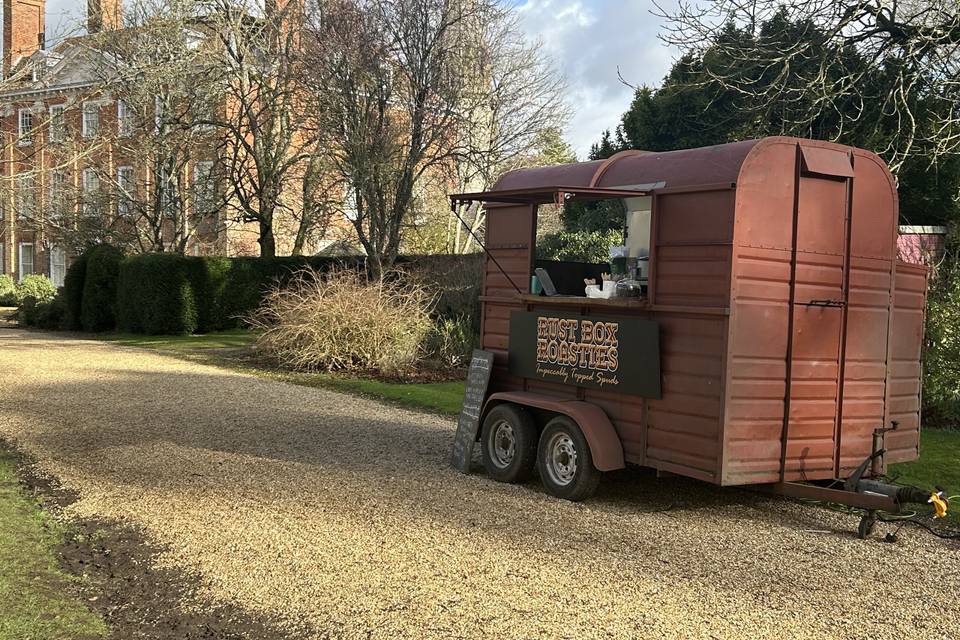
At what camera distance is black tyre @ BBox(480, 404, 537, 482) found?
308 inches

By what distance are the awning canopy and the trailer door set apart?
1.20 meters

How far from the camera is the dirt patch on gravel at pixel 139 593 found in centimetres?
453

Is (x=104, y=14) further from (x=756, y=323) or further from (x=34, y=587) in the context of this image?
(x=756, y=323)

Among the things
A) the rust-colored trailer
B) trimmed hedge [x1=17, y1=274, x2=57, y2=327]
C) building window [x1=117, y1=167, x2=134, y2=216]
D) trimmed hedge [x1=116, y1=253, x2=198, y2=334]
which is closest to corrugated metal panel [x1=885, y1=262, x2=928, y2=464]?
the rust-colored trailer

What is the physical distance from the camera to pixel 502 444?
822 cm

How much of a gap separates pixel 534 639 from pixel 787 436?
303 centimetres

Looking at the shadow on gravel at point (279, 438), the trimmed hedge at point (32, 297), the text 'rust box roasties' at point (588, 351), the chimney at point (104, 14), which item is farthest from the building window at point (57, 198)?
the text 'rust box roasties' at point (588, 351)

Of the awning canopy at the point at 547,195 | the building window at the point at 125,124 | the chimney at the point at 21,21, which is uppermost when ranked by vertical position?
the chimney at the point at 21,21

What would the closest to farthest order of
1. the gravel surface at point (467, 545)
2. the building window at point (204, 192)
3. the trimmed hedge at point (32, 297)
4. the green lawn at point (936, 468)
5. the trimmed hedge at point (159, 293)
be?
the gravel surface at point (467, 545)
the green lawn at point (936, 468)
the trimmed hedge at point (159, 293)
the building window at point (204, 192)
the trimmed hedge at point (32, 297)

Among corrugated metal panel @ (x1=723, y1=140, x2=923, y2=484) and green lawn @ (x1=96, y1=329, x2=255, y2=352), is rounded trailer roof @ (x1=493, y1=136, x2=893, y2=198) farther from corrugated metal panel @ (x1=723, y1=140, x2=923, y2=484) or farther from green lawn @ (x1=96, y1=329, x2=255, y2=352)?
green lawn @ (x1=96, y1=329, x2=255, y2=352)

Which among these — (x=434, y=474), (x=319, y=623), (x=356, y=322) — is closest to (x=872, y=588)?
(x=319, y=623)

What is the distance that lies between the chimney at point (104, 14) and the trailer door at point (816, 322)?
21997 millimetres

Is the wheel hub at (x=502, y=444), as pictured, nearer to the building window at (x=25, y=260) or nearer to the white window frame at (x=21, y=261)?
the white window frame at (x=21, y=261)

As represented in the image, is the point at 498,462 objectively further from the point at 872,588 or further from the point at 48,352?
the point at 48,352
